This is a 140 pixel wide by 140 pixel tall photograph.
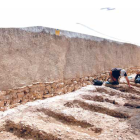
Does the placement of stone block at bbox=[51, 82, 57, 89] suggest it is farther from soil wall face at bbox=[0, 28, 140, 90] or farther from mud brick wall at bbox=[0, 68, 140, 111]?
soil wall face at bbox=[0, 28, 140, 90]

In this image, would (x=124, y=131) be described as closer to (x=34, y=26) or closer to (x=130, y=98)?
(x=130, y=98)

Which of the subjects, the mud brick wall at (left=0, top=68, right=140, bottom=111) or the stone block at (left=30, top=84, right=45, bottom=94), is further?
the stone block at (left=30, top=84, right=45, bottom=94)

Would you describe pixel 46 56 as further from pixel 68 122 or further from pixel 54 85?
pixel 68 122

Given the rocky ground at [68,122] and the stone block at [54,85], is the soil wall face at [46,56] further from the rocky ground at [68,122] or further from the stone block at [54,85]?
the rocky ground at [68,122]

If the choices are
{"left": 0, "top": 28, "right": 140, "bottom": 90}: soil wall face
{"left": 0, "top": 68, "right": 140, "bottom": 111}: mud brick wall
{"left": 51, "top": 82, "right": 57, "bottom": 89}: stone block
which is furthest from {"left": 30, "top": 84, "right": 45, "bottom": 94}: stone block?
{"left": 51, "top": 82, "right": 57, "bottom": 89}: stone block

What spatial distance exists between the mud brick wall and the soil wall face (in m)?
0.10

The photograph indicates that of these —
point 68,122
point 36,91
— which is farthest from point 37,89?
point 68,122

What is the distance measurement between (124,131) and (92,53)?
10.9 feet

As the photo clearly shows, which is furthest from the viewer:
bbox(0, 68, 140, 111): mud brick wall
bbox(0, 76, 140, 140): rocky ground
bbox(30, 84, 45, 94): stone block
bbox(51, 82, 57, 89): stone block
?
bbox(51, 82, 57, 89): stone block

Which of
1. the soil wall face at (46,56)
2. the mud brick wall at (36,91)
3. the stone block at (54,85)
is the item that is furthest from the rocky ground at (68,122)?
the soil wall face at (46,56)

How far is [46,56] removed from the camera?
12.3ft

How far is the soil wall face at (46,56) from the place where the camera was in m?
3.05

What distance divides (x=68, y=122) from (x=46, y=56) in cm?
156

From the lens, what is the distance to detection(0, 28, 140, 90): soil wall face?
3051mm
